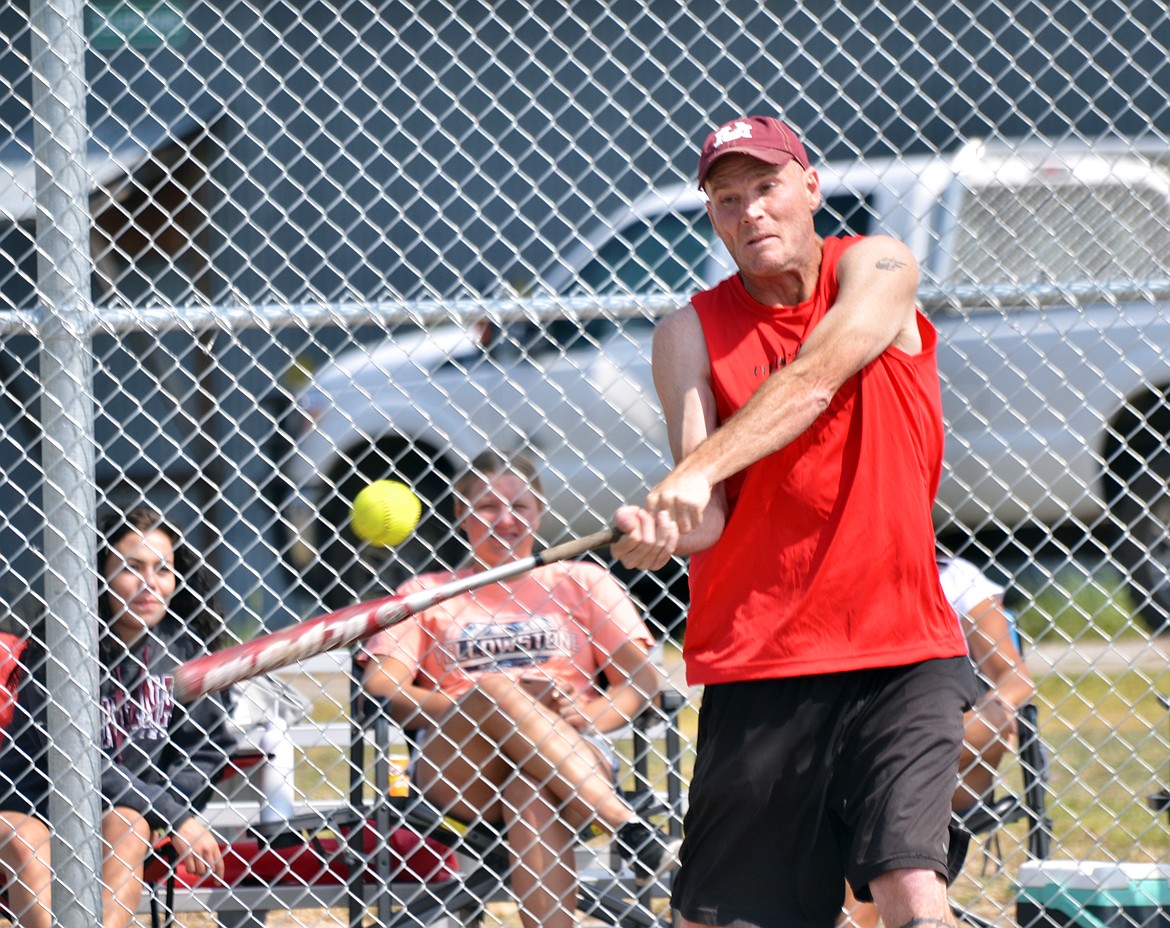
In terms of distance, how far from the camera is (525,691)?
4215mm

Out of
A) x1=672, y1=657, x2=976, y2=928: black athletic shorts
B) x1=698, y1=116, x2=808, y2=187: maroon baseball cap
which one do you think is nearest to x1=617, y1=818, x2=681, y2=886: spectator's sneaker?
x1=672, y1=657, x2=976, y2=928: black athletic shorts

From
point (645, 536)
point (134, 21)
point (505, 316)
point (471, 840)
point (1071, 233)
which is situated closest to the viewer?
point (645, 536)

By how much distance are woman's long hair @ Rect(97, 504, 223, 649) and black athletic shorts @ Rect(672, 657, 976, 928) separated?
6.05 ft

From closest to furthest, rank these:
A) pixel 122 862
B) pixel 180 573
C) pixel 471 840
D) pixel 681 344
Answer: pixel 681 344 < pixel 122 862 < pixel 471 840 < pixel 180 573

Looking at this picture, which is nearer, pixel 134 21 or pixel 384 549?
pixel 134 21

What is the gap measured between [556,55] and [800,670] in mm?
5393

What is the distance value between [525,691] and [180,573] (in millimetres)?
1078

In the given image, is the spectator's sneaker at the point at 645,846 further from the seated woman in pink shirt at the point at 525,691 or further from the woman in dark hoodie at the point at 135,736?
the woman in dark hoodie at the point at 135,736

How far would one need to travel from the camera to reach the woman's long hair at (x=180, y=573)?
432cm

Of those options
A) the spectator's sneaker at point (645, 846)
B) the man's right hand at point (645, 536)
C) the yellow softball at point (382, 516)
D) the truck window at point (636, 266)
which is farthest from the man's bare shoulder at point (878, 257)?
the truck window at point (636, 266)

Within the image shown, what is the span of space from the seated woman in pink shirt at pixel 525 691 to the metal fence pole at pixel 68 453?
2.84 ft

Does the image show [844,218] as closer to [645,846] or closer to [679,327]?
[645,846]

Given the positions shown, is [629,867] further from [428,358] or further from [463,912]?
[428,358]

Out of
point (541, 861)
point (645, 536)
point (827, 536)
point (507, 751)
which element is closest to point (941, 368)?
point (507, 751)
